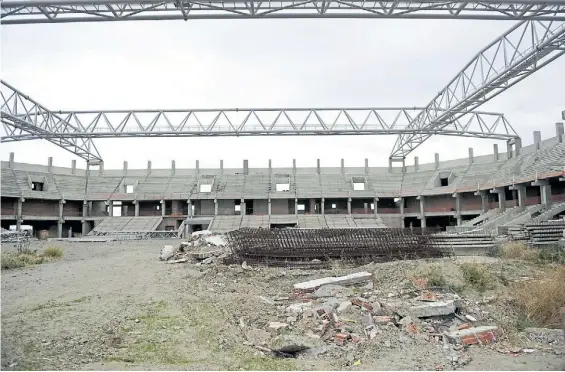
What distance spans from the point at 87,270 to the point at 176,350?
30.3 ft

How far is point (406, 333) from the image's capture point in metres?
7.11

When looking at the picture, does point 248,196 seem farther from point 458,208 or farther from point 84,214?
point 458,208

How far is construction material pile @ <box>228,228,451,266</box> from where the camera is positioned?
1462 centimetres

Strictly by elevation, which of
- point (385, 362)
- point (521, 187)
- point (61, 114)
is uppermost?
point (61, 114)

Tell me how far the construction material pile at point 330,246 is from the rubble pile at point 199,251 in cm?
70

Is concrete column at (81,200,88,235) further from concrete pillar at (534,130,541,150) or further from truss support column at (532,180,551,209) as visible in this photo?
concrete pillar at (534,130,541,150)

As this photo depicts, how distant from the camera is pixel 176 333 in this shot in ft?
22.9

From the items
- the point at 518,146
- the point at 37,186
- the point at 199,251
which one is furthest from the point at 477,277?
the point at 37,186

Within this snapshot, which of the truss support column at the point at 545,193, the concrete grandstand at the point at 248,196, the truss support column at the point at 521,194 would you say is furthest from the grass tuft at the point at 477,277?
the concrete grandstand at the point at 248,196

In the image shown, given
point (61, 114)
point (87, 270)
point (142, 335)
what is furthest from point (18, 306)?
point (61, 114)

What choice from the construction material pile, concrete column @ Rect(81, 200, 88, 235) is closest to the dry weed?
the construction material pile

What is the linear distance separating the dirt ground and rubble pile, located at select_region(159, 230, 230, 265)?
4.13 metres

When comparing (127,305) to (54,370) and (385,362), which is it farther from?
(385,362)

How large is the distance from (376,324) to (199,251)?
10635 mm
